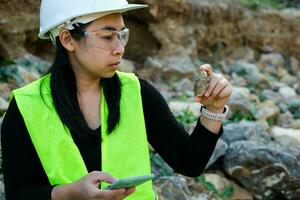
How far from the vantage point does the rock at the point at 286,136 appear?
18.6 ft

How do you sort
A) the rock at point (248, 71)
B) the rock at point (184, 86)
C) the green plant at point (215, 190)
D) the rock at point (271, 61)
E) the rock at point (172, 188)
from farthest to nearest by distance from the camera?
the rock at point (271, 61) → the rock at point (248, 71) → the rock at point (184, 86) → the green plant at point (215, 190) → the rock at point (172, 188)

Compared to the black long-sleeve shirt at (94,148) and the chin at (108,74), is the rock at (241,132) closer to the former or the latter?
the black long-sleeve shirt at (94,148)

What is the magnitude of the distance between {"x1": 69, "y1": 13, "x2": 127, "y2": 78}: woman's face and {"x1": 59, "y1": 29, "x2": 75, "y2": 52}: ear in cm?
4

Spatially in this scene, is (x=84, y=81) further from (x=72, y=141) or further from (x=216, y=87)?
(x=216, y=87)

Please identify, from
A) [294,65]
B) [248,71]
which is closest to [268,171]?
[248,71]

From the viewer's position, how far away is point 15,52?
20.7 ft

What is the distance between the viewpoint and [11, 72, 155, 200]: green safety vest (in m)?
2.40

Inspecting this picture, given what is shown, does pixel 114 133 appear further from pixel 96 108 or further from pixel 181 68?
pixel 181 68

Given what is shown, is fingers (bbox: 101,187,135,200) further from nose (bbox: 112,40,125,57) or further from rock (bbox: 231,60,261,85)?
rock (bbox: 231,60,261,85)

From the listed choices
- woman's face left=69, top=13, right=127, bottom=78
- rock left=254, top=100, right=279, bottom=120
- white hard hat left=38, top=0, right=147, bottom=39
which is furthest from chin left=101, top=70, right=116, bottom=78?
rock left=254, top=100, right=279, bottom=120

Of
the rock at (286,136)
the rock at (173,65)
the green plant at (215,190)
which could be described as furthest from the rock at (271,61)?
the green plant at (215,190)

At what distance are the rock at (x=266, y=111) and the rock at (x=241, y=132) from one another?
0.79m

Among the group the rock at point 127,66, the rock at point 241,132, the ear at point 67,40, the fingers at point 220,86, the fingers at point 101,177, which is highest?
the ear at point 67,40

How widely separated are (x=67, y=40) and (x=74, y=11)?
0.14 meters
